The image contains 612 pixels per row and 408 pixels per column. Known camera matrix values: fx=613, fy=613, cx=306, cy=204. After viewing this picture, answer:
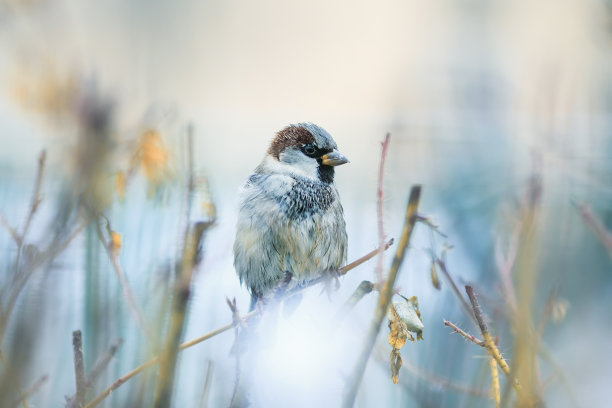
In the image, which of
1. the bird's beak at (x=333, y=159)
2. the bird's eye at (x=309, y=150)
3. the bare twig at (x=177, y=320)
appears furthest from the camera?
the bird's eye at (x=309, y=150)

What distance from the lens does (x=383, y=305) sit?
45cm

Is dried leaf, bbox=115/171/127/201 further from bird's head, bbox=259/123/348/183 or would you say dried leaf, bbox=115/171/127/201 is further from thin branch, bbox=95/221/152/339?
bird's head, bbox=259/123/348/183

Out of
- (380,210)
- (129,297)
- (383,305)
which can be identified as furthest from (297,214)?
(383,305)

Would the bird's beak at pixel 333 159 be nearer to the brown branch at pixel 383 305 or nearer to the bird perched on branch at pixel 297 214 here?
the bird perched on branch at pixel 297 214

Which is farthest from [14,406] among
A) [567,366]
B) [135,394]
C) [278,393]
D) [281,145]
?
[567,366]

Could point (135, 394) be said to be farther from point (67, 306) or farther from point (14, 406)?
point (67, 306)

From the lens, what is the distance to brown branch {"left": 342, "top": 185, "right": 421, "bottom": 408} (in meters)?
0.44

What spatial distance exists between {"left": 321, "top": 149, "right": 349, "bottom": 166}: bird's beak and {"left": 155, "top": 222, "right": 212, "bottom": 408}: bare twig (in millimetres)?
774

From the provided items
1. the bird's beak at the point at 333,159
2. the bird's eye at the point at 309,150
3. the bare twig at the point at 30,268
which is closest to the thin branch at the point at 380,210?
the bare twig at the point at 30,268

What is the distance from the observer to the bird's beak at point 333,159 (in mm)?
1204

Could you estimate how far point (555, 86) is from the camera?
2.65 feet

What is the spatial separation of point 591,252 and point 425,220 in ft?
7.14

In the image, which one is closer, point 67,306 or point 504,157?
point 67,306

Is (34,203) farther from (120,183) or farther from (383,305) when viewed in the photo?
(383,305)
